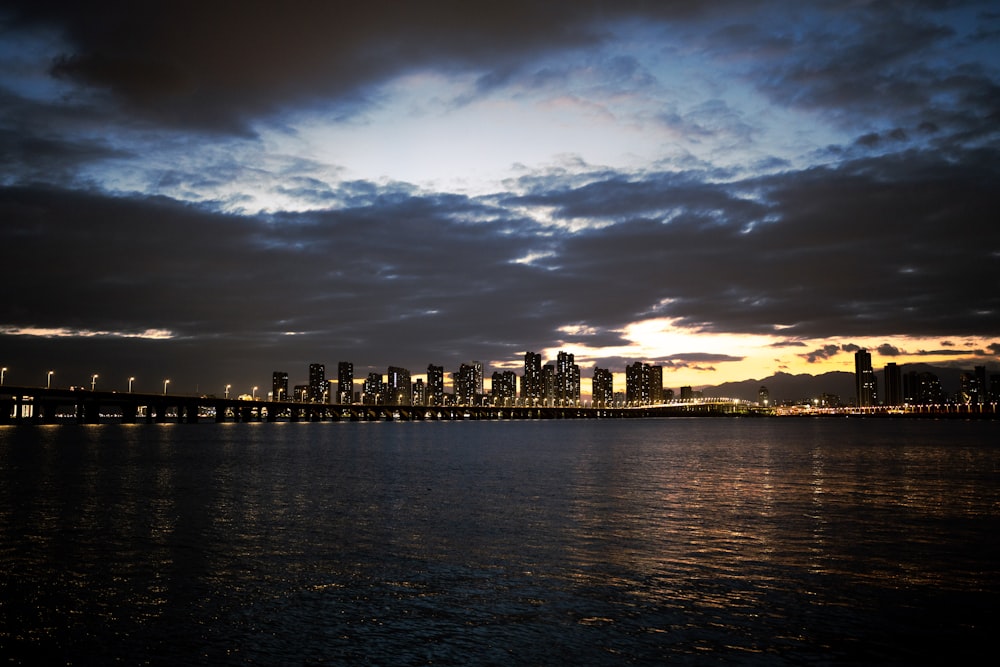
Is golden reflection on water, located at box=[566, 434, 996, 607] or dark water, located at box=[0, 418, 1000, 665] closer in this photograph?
dark water, located at box=[0, 418, 1000, 665]

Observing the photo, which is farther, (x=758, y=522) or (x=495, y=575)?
(x=758, y=522)

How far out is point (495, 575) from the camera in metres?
26.0

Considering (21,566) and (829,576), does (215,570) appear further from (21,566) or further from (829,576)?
(829,576)

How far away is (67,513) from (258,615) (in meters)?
25.8

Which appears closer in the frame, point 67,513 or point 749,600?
point 749,600

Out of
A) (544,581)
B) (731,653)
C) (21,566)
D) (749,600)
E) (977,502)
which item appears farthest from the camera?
(977,502)

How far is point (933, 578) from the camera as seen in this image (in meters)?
26.1

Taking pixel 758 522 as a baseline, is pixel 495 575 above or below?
above

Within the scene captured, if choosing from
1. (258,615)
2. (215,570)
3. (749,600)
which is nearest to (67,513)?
(215,570)

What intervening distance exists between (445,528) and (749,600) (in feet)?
54.3

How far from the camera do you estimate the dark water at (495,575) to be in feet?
61.7

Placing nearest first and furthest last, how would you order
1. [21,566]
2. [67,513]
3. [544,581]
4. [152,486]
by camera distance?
[544,581]
[21,566]
[67,513]
[152,486]

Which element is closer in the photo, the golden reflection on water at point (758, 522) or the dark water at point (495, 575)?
the dark water at point (495, 575)

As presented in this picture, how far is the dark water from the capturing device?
18797 mm
